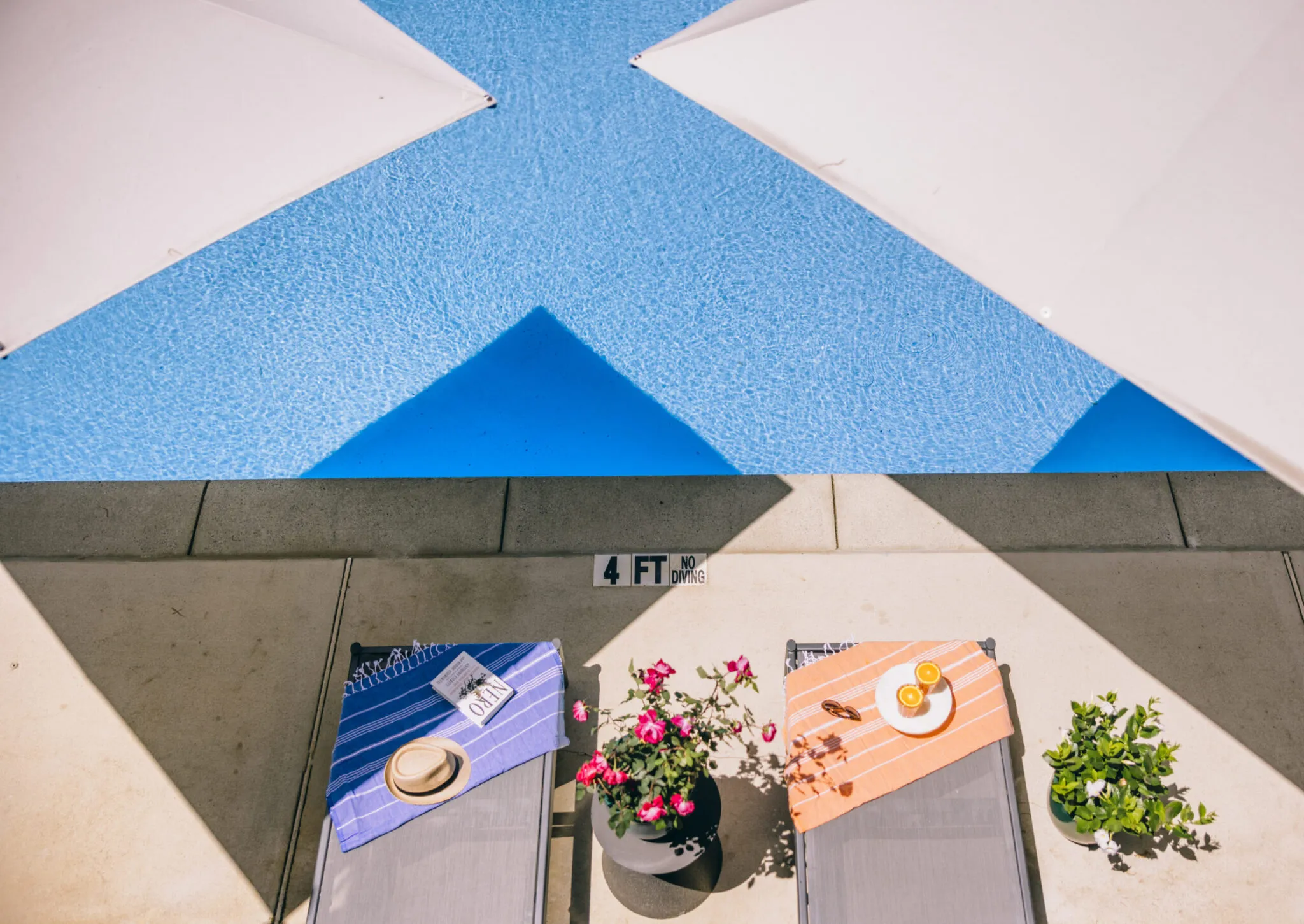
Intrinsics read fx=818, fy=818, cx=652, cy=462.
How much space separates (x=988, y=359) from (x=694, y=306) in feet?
6.67

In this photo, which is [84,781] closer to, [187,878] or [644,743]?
[187,878]

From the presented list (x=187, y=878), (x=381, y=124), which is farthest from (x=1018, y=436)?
(x=187, y=878)

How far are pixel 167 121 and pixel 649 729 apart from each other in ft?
11.6

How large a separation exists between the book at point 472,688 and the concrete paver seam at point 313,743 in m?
0.84

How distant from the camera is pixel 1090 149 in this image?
3564mm

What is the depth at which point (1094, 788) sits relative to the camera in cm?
333

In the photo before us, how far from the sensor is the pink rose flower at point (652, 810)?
3059 millimetres

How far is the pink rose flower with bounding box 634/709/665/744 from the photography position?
3.07 meters

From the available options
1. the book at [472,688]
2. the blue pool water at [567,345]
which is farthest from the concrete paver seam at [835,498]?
the book at [472,688]

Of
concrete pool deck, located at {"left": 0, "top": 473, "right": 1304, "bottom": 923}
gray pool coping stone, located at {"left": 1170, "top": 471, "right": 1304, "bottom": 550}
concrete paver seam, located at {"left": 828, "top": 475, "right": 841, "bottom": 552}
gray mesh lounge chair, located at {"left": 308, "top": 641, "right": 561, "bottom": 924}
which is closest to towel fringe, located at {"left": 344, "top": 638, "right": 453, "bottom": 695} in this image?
concrete pool deck, located at {"left": 0, "top": 473, "right": 1304, "bottom": 923}

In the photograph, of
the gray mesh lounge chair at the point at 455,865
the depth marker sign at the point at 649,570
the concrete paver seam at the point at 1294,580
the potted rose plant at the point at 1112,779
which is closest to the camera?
the potted rose plant at the point at 1112,779

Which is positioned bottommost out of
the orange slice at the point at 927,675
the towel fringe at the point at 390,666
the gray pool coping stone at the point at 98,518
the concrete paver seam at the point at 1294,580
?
the orange slice at the point at 927,675

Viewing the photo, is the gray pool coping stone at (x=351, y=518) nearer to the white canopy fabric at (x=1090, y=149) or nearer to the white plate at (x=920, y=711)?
the white plate at (x=920, y=711)

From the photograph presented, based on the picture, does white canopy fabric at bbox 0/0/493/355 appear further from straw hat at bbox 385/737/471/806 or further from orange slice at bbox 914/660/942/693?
orange slice at bbox 914/660/942/693
